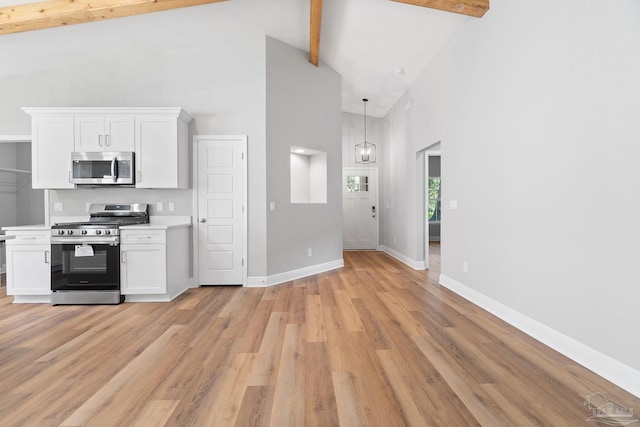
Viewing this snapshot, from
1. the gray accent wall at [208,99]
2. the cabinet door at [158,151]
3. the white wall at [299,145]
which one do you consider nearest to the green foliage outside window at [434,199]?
the white wall at [299,145]

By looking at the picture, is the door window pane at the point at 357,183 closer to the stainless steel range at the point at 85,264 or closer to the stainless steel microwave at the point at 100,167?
the stainless steel microwave at the point at 100,167

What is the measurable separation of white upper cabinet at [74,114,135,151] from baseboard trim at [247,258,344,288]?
7.79 ft

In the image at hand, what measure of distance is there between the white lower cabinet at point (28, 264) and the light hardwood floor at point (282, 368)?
0.23m

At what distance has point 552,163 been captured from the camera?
2.51 m

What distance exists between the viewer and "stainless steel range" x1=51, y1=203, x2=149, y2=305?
362 cm

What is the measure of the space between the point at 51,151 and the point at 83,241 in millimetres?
1293

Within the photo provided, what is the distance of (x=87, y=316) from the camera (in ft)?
10.7

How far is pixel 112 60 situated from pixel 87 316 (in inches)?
133

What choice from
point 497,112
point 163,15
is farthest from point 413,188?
point 163,15


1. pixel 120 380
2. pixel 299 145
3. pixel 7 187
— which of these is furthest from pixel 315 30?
pixel 7 187

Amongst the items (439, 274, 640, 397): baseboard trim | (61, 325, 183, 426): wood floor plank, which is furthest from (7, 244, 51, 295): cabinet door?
(439, 274, 640, 397): baseboard trim

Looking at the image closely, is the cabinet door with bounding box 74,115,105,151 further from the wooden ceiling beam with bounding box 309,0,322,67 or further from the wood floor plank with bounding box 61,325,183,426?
the wooden ceiling beam with bounding box 309,0,322,67

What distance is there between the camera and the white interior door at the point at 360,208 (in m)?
8.09

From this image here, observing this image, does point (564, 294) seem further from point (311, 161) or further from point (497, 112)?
point (311, 161)
